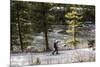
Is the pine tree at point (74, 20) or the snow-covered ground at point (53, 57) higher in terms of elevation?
the pine tree at point (74, 20)

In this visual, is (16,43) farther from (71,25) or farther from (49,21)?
(71,25)

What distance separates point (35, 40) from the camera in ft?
6.50

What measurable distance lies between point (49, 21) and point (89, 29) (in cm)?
49

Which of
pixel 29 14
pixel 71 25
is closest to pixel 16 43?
pixel 29 14

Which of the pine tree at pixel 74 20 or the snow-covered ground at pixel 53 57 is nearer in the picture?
the snow-covered ground at pixel 53 57

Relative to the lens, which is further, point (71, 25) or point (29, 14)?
point (71, 25)

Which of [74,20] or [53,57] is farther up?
[74,20]

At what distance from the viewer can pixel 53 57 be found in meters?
2.03

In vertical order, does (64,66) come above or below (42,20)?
below

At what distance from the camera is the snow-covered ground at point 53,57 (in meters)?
1.92

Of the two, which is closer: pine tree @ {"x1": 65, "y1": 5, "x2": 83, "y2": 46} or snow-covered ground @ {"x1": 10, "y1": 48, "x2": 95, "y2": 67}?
snow-covered ground @ {"x1": 10, "y1": 48, "x2": 95, "y2": 67}

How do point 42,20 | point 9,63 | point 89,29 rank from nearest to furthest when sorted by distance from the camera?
1. point 9,63
2. point 42,20
3. point 89,29

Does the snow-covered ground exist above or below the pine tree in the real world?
below

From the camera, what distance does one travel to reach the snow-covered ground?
75.4 inches
